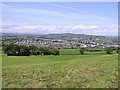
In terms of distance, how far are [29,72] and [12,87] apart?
1514 mm

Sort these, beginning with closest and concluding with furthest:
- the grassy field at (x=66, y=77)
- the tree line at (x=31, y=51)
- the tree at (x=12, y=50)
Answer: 1. the grassy field at (x=66, y=77)
2. the tree at (x=12, y=50)
3. the tree line at (x=31, y=51)

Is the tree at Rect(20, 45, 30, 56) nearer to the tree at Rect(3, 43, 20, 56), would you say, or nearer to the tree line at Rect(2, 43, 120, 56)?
the tree line at Rect(2, 43, 120, 56)

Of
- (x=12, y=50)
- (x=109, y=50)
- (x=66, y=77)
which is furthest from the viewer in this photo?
(x=109, y=50)

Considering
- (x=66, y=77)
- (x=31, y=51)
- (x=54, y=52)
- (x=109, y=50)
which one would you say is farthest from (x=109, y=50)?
(x=66, y=77)

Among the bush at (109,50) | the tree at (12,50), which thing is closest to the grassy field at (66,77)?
the tree at (12,50)

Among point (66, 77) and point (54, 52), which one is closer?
point (66, 77)

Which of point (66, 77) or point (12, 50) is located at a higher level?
point (12, 50)

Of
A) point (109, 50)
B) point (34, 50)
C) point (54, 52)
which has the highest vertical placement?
point (34, 50)

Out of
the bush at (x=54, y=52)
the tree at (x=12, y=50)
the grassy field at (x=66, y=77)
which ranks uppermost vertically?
the tree at (x=12, y=50)

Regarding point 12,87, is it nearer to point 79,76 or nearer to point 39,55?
point 79,76

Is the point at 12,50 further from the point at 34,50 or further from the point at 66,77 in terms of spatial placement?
the point at 66,77

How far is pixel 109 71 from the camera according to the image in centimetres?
703

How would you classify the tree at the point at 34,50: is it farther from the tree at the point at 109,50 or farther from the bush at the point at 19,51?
the tree at the point at 109,50

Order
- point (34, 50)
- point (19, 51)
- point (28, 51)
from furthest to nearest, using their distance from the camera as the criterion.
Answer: point (28, 51) < point (19, 51) < point (34, 50)
